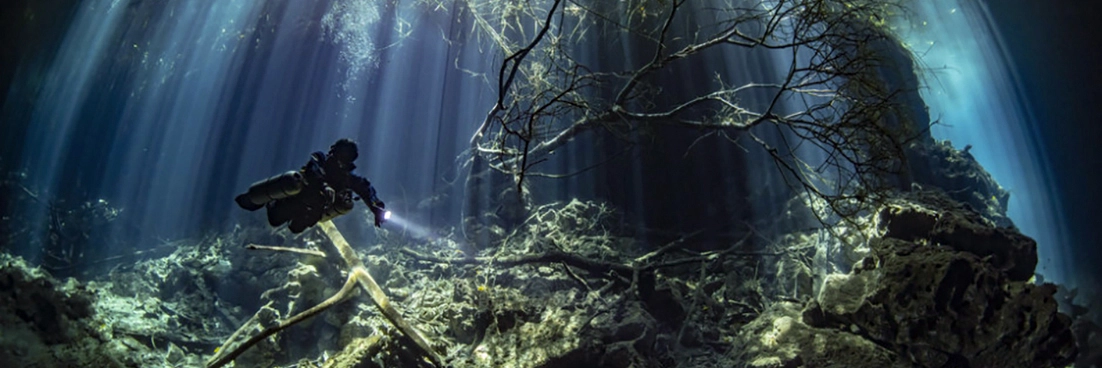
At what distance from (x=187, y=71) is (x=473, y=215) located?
4268cm

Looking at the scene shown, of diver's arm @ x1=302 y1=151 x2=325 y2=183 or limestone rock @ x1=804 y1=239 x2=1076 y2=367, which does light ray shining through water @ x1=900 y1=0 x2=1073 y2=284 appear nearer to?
limestone rock @ x1=804 y1=239 x2=1076 y2=367

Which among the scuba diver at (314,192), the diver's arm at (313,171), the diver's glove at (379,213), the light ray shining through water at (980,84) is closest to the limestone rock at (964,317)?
the light ray shining through water at (980,84)

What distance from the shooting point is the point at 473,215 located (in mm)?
10258

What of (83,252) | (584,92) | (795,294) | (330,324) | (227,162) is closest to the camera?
(330,324)

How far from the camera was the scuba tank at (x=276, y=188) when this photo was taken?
3.76 m

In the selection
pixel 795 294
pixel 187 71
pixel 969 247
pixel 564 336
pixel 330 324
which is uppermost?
pixel 187 71

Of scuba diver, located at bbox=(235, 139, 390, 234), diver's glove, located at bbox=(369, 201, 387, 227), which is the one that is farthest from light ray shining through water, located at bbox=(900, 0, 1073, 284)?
scuba diver, located at bbox=(235, 139, 390, 234)

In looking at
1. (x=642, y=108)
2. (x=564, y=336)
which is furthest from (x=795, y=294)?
(x=642, y=108)

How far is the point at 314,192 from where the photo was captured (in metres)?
4.00

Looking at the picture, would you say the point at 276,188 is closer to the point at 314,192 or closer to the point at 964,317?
the point at 314,192

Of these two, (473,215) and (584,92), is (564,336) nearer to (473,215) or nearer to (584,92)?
(473,215)

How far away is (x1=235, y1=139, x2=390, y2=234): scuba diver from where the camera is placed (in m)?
3.82

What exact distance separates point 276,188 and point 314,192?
0.31m

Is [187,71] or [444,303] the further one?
[187,71]
